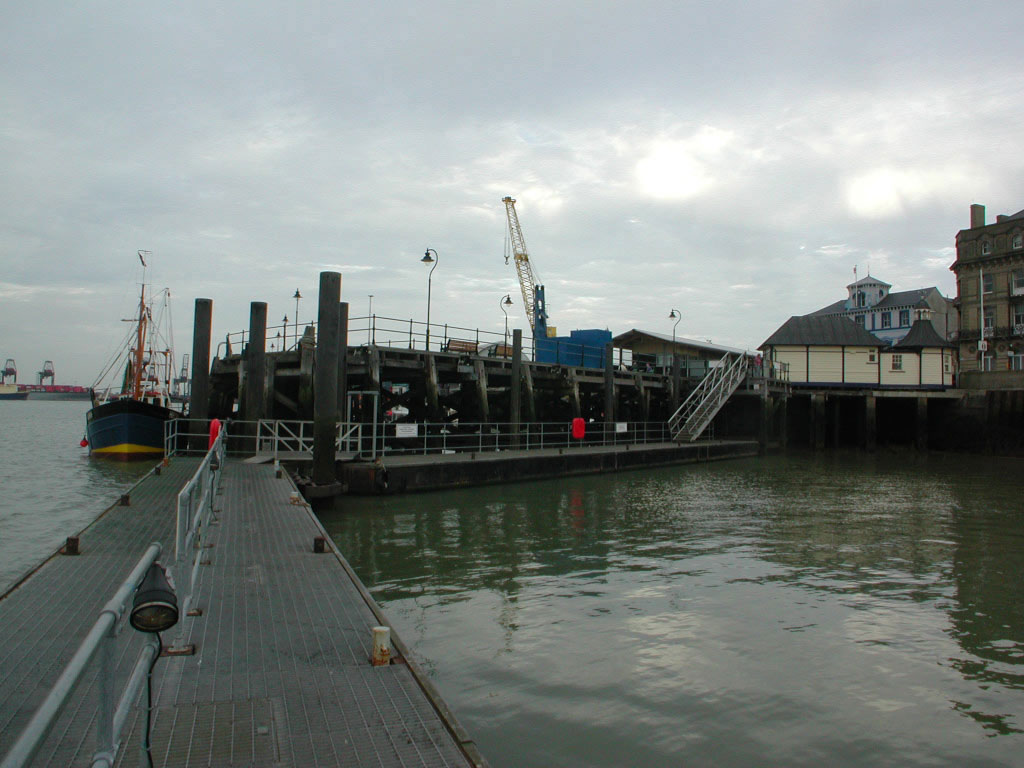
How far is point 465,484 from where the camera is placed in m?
22.2

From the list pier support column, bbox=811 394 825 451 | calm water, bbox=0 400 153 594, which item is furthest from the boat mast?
pier support column, bbox=811 394 825 451

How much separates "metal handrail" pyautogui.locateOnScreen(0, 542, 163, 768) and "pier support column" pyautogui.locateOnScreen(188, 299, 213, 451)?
21026 millimetres

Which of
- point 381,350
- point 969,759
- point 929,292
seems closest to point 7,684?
point 969,759

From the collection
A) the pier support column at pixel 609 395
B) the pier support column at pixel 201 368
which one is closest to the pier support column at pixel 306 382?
the pier support column at pixel 201 368

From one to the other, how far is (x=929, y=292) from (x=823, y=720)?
89194 mm

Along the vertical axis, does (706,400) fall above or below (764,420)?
above

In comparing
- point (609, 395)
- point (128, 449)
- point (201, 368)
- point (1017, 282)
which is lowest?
point (128, 449)

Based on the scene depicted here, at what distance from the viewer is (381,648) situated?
19.8 ft

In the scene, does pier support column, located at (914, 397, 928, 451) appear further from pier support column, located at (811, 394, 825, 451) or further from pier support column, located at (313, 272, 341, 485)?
pier support column, located at (313, 272, 341, 485)

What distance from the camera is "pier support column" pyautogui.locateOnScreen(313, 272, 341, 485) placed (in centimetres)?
1769

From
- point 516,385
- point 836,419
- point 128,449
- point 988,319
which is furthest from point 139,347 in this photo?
point 988,319

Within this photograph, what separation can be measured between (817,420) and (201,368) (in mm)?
36073

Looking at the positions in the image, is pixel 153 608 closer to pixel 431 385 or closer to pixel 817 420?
pixel 431 385

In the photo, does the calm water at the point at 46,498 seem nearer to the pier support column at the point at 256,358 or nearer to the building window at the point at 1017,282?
the pier support column at the point at 256,358
